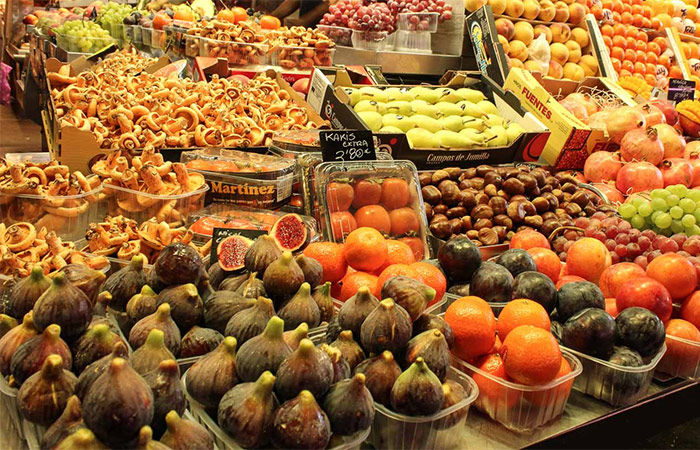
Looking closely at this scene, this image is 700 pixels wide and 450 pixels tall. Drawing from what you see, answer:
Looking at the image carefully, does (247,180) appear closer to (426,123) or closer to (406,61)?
(426,123)

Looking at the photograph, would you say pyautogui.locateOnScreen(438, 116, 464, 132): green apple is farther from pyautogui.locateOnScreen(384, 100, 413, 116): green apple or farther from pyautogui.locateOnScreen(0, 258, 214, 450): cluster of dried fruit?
pyautogui.locateOnScreen(0, 258, 214, 450): cluster of dried fruit

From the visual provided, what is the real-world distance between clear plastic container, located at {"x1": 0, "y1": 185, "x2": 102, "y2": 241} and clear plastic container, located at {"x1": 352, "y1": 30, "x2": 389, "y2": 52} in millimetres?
2795

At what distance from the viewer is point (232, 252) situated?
5.61 ft

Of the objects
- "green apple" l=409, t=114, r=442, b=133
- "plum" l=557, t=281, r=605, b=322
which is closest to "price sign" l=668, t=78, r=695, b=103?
"green apple" l=409, t=114, r=442, b=133

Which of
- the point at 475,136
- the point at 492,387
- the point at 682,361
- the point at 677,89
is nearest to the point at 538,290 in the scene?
the point at 492,387

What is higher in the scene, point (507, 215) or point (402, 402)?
point (402, 402)

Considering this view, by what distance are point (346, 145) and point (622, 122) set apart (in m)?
2.04

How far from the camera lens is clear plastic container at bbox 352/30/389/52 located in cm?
450

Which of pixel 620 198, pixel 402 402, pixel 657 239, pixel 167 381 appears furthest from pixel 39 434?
pixel 620 198

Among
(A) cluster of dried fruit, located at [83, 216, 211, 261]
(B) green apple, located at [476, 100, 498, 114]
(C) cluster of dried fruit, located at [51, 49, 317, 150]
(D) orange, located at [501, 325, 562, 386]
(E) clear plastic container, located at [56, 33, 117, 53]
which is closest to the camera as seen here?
(D) orange, located at [501, 325, 562, 386]

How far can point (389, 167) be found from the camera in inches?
91.4

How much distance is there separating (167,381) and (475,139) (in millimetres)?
2431

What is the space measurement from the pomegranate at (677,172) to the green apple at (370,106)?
1.60 metres

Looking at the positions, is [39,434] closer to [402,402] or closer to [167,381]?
[167,381]
